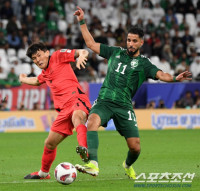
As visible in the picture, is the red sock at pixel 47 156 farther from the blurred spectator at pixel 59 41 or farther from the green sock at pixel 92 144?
the blurred spectator at pixel 59 41

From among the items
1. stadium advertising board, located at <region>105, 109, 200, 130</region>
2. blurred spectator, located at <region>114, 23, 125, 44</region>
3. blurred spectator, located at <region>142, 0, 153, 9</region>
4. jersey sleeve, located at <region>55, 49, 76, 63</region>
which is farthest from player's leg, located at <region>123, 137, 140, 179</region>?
blurred spectator, located at <region>142, 0, 153, 9</region>

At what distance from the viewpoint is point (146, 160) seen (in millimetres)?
12656

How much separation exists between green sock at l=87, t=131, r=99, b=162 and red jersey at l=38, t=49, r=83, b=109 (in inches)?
36.6

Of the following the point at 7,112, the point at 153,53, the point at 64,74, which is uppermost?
the point at 64,74

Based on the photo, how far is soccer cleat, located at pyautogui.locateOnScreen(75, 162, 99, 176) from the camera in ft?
26.2

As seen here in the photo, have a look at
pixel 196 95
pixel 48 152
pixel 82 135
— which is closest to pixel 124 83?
pixel 82 135

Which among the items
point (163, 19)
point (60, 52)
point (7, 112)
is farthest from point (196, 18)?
point (60, 52)

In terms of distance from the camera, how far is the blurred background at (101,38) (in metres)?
22.0

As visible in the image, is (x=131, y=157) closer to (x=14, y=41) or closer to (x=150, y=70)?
(x=150, y=70)

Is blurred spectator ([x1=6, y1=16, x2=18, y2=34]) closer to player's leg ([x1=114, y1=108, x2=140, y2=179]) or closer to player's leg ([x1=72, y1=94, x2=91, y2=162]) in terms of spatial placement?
player's leg ([x1=72, y1=94, x2=91, y2=162])

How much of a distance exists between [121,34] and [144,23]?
238 centimetres

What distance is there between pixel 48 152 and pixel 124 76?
5.51ft

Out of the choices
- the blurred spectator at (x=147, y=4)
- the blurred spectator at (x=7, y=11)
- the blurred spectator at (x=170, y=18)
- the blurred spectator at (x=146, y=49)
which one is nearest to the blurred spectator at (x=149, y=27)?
the blurred spectator at (x=170, y=18)

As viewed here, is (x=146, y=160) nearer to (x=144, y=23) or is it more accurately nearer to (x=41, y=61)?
(x=41, y=61)
